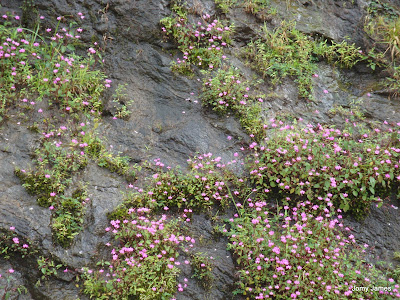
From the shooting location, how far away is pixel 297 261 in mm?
4285

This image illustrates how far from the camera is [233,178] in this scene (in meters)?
5.26

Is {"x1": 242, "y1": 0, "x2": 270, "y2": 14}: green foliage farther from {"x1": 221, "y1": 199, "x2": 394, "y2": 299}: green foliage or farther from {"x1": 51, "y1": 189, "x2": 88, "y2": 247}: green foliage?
{"x1": 51, "y1": 189, "x2": 88, "y2": 247}: green foliage

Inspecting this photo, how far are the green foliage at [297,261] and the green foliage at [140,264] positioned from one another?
764mm

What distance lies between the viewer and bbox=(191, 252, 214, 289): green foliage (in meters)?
4.33

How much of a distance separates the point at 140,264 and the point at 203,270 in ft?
2.47

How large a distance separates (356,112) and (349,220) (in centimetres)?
210

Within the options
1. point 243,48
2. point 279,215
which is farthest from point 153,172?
point 243,48

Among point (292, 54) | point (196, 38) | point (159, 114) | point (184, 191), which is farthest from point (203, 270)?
point (292, 54)

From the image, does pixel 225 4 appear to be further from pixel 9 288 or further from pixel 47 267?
pixel 9 288

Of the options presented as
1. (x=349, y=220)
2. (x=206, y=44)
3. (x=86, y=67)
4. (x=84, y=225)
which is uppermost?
(x=206, y=44)

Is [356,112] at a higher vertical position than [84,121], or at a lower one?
higher

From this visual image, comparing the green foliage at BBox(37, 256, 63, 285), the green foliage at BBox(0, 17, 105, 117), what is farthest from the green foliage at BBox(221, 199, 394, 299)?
the green foliage at BBox(0, 17, 105, 117)

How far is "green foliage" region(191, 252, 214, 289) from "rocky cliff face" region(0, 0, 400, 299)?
8cm

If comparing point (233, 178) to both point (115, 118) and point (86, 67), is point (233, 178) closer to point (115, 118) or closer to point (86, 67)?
point (115, 118)
